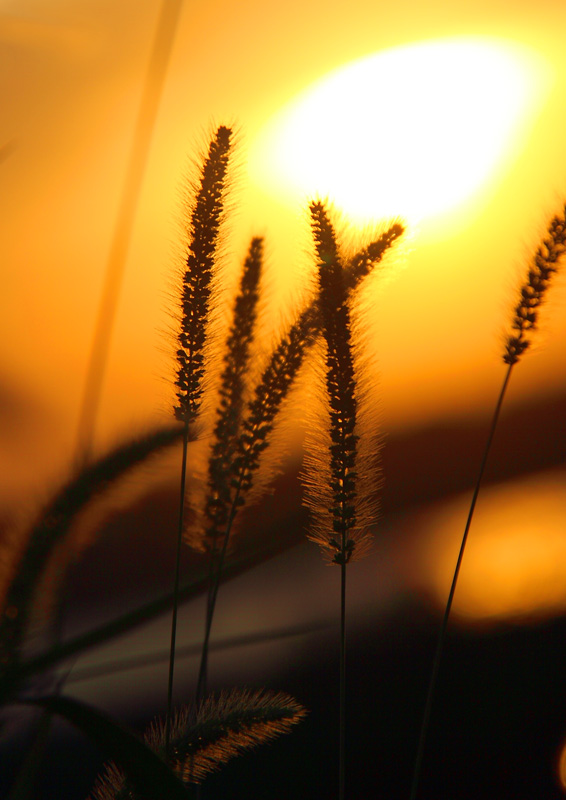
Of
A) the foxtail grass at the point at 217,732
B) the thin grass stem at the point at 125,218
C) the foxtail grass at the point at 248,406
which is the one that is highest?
the thin grass stem at the point at 125,218

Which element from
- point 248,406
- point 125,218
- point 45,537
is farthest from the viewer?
point 125,218

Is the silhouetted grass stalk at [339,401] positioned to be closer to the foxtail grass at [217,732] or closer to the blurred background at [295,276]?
the foxtail grass at [217,732]

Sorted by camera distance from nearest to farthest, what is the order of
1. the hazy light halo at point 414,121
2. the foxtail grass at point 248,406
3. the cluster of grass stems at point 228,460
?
the cluster of grass stems at point 228,460 < the foxtail grass at point 248,406 < the hazy light halo at point 414,121

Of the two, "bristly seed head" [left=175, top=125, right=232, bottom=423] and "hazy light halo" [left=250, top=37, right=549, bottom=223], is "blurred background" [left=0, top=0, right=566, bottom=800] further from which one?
"bristly seed head" [left=175, top=125, right=232, bottom=423]

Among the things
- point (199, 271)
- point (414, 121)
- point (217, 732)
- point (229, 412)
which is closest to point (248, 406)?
point (229, 412)

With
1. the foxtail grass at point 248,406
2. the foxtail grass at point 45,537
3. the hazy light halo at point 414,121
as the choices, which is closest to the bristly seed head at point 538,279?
the foxtail grass at point 248,406

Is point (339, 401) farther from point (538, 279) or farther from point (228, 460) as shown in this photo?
point (538, 279)

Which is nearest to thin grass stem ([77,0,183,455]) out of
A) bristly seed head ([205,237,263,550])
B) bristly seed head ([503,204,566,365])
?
bristly seed head ([205,237,263,550])
